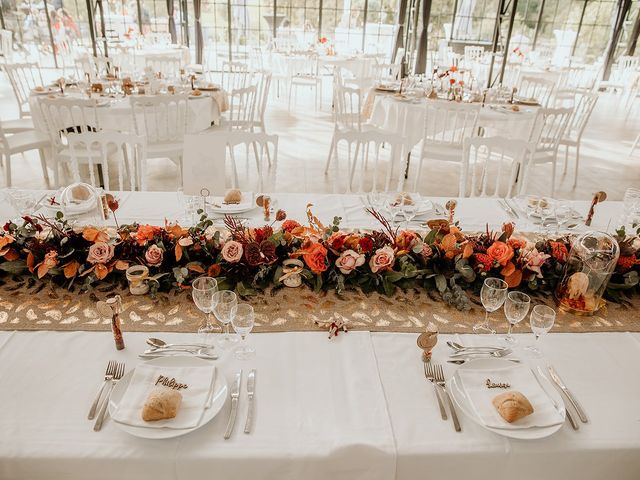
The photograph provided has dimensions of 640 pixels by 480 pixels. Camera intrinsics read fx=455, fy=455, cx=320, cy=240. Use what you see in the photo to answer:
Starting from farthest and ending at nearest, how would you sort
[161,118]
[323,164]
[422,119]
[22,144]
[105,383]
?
1. [323,164]
2. [422,119]
3. [161,118]
4. [22,144]
5. [105,383]

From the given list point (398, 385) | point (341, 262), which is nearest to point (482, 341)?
point (398, 385)

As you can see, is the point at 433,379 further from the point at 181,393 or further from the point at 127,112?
the point at 127,112

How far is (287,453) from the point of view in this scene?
2.68 ft

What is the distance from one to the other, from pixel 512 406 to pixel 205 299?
697 millimetres

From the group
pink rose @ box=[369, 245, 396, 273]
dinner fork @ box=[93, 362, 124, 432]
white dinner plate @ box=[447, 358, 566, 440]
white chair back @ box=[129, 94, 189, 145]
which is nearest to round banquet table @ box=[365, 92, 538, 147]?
white chair back @ box=[129, 94, 189, 145]

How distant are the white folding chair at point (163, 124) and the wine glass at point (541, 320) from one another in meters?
2.98

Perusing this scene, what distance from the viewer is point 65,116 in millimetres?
3541

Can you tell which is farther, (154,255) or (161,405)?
(154,255)

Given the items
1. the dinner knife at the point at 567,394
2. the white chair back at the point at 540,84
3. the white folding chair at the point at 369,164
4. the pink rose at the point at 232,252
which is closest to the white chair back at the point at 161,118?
the white folding chair at the point at 369,164

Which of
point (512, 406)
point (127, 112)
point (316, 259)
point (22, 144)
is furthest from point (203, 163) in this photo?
point (22, 144)

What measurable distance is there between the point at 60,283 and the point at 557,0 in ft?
38.4

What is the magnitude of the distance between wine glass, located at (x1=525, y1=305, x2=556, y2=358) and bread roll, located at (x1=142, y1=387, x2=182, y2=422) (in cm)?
81

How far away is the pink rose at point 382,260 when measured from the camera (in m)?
1.28

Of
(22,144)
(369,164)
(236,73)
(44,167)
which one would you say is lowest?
(369,164)
